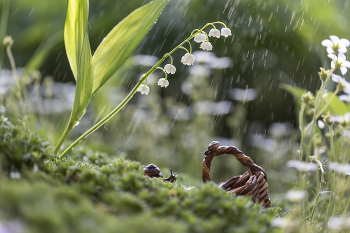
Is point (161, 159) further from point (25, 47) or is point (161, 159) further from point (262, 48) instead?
point (25, 47)

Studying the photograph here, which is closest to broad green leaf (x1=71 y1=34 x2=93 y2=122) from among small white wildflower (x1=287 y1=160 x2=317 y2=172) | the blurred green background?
small white wildflower (x1=287 y1=160 x2=317 y2=172)

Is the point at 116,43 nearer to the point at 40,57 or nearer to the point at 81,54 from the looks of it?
the point at 81,54

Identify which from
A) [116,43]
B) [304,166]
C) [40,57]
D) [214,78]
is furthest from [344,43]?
[214,78]

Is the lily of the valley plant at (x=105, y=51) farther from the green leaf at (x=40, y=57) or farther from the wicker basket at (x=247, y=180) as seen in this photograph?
the green leaf at (x=40, y=57)

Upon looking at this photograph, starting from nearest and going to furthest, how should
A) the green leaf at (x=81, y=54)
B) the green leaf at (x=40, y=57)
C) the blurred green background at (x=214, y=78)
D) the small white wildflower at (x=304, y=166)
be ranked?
the small white wildflower at (x=304, y=166) → the green leaf at (x=81, y=54) → the green leaf at (x=40, y=57) → the blurred green background at (x=214, y=78)

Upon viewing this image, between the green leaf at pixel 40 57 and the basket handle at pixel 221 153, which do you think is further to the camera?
the green leaf at pixel 40 57

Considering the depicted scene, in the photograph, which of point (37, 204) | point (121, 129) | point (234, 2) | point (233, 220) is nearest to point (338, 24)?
point (234, 2)

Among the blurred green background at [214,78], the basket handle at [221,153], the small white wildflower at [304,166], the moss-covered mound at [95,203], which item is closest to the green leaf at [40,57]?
the blurred green background at [214,78]
